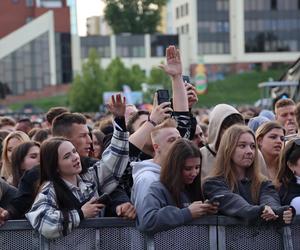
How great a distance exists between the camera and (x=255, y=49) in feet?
336

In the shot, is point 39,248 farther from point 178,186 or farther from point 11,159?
point 11,159

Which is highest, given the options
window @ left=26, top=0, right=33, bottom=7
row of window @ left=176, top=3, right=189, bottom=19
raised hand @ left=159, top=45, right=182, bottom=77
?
window @ left=26, top=0, right=33, bottom=7

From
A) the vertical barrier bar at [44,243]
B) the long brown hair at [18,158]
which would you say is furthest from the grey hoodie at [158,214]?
the long brown hair at [18,158]

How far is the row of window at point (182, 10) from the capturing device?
104000 mm

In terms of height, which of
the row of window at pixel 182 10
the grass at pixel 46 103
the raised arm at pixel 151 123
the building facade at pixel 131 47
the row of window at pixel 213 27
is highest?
the row of window at pixel 182 10

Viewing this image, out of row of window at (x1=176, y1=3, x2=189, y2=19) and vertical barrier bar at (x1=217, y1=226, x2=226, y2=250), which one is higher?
row of window at (x1=176, y1=3, x2=189, y2=19)

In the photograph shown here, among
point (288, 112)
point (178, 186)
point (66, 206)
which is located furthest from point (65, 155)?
point (288, 112)

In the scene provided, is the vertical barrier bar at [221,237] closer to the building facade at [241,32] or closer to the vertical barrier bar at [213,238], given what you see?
the vertical barrier bar at [213,238]

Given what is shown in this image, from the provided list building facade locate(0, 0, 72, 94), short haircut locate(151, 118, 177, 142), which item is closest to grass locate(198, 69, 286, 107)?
building facade locate(0, 0, 72, 94)

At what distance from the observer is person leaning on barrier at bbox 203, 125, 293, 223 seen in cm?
514

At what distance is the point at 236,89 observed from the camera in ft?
301

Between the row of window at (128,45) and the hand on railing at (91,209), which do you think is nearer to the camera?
the hand on railing at (91,209)

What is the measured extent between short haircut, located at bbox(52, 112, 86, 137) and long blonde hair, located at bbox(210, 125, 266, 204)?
1368mm

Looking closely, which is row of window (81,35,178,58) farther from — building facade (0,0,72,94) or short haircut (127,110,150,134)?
short haircut (127,110,150,134)
